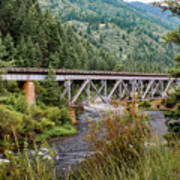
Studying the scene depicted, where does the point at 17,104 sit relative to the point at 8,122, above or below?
below

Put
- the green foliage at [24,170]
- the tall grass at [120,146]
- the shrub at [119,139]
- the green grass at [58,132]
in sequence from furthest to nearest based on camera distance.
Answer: the green grass at [58,132] < the shrub at [119,139] < the tall grass at [120,146] < the green foliage at [24,170]

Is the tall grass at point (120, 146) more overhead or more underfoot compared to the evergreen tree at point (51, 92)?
more overhead

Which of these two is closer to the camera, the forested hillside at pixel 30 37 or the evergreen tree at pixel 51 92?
the evergreen tree at pixel 51 92

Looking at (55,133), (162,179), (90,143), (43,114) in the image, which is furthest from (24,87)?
(162,179)

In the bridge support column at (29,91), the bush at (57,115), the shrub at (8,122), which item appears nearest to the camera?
the shrub at (8,122)

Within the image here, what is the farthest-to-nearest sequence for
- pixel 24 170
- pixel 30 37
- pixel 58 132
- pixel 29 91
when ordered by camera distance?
pixel 30 37 → pixel 29 91 → pixel 58 132 → pixel 24 170

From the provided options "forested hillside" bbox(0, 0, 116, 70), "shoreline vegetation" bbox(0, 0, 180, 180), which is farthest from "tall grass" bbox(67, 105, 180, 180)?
"forested hillside" bbox(0, 0, 116, 70)

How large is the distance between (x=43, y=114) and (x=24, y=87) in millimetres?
5181

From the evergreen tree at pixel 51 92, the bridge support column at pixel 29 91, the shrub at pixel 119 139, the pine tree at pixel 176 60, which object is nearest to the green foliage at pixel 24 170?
the shrub at pixel 119 139

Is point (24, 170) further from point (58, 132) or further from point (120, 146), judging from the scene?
point (58, 132)

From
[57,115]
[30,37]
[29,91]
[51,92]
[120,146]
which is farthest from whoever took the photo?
[30,37]

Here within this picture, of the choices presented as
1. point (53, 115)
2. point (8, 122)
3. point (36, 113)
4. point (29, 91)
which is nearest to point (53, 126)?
point (53, 115)

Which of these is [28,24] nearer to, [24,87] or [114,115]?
[24,87]

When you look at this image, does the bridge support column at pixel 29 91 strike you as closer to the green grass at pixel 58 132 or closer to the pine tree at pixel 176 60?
the green grass at pixel 58 132
